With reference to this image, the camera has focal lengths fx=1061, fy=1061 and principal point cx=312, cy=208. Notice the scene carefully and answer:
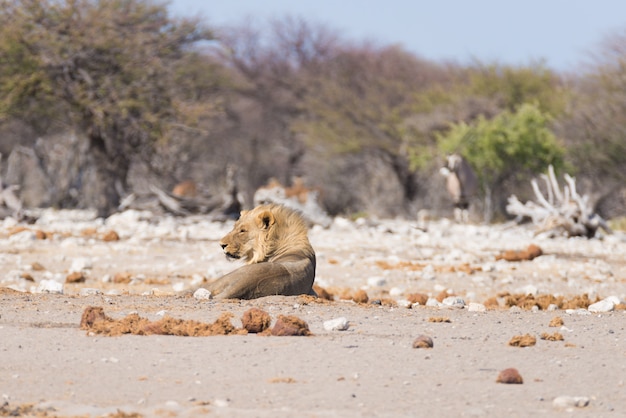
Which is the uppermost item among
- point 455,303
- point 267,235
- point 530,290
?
point 267,235

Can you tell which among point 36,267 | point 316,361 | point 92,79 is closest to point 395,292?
point 36,267

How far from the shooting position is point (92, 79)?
898 inches

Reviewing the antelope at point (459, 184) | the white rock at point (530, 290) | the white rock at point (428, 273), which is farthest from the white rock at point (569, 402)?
the antelope at point (459, 184)

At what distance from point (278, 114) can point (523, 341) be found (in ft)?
110

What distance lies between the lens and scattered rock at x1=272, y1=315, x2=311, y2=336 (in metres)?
6.22

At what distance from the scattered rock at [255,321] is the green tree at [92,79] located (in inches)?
624

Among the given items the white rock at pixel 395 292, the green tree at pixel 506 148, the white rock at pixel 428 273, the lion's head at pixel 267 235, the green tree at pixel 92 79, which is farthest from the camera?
the green tree at pixel 506 148

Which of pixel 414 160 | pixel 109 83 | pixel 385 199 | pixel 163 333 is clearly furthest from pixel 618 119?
pixel 163 333

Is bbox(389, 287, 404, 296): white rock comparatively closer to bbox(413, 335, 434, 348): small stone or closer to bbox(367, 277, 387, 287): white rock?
bbox(367, 277, 387, 287): white rock

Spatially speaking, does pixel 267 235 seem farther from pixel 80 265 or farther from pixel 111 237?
pixel 111 237

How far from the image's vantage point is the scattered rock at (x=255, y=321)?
20.6ft

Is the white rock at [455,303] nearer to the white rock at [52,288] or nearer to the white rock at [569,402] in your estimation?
A: the white rock at [52,288]

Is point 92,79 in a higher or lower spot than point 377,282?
higher

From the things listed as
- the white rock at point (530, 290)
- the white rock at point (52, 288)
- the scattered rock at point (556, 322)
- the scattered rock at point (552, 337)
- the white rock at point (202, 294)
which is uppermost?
the scattered rock at point (552, 337)
